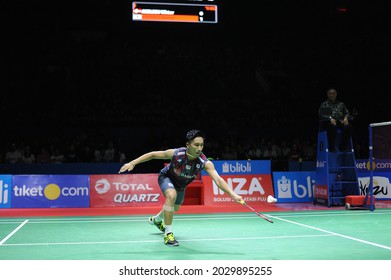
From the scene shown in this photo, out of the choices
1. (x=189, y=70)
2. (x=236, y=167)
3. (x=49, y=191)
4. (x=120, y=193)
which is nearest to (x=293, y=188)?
(x=236, y=167)

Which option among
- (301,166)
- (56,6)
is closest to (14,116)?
(56,6)

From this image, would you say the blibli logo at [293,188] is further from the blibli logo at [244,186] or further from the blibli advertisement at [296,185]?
the blibli logo at [244,186]

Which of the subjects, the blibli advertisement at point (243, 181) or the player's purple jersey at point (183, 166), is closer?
the player's purple jersey at point (183, 166)

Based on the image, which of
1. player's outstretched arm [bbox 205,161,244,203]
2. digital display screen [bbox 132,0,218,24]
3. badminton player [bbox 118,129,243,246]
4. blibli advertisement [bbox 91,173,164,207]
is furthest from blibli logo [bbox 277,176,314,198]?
player's outstretched arm [bbox 205,161,244,203]

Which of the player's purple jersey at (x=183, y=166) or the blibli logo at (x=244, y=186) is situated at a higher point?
the player's purple jersey at (x=183, y=166)

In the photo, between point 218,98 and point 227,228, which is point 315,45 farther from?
point 227,228

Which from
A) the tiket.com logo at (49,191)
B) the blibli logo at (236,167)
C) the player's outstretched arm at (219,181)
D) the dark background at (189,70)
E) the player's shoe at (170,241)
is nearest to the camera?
the player's outstretched arm at (219,181)

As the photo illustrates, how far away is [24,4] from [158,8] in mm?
10778

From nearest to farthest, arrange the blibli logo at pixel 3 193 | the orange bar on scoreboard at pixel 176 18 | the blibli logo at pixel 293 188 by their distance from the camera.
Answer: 1. the blibli logo at pixel 3 193
2. the orange bar on scoreboard at pixel 176 18
3. the blibli logo at pixel 293 188

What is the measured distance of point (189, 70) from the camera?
1048 inches

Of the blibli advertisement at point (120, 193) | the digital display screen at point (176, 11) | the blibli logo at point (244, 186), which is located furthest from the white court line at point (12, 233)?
the digital display screen at point (176, 11)

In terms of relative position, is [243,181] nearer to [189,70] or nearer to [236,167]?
[236,167]

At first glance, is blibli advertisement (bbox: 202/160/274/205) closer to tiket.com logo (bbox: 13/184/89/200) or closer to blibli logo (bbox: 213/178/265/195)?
blibli logo (bbox: 213/178/265/195)

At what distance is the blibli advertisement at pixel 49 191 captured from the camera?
590 inches
